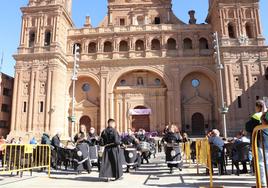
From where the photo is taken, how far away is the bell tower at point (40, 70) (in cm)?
2948

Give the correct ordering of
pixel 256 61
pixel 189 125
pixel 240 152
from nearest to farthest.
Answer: pixel 240 152, pixel 256 61, pixel 189 125

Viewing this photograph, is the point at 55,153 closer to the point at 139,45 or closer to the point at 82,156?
the point at 82,156

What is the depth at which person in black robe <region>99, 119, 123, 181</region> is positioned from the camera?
27.3ft

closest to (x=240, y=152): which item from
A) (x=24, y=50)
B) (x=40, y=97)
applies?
(x=40, y=97)

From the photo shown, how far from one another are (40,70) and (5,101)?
23.2ft

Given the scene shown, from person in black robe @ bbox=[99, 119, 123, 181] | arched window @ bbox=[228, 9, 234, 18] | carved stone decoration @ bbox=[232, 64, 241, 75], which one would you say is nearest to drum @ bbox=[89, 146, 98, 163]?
person in black robe @ bbox=[99, 119, 123, 181]

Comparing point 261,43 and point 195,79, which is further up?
point 261,43

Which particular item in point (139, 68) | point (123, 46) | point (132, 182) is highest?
point (123, 46)

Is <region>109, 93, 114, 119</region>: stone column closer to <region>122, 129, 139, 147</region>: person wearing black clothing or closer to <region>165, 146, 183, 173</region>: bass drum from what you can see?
<region>122, 129, 139, 147</region>: person wearing black clothing

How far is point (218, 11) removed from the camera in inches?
1228

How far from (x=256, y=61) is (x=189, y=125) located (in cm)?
1024

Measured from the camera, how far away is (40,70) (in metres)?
30.8

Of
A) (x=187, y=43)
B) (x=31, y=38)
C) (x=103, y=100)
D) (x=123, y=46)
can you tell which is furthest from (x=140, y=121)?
(x=31, y=38)

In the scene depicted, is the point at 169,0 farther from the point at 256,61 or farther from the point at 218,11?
the point at 256,61
